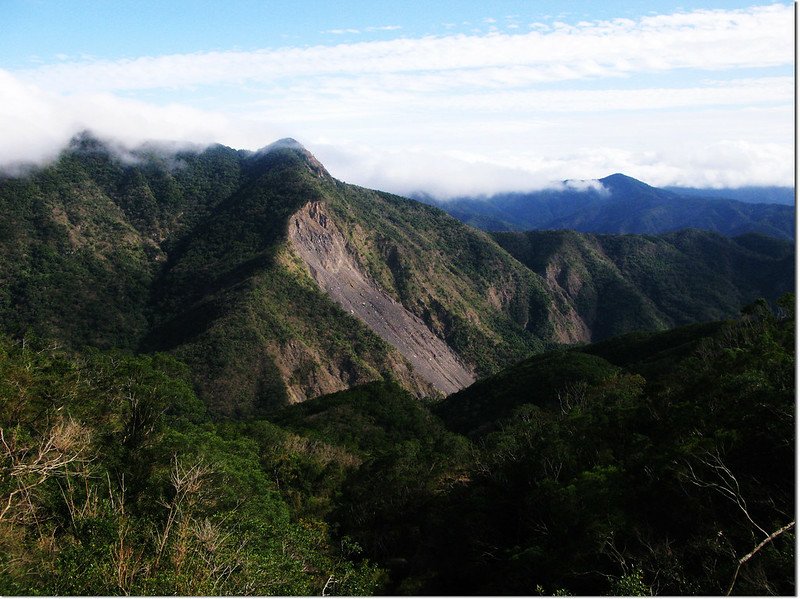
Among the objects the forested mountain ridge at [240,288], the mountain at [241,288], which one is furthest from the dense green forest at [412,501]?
the forested mountain ridge at [240,288]

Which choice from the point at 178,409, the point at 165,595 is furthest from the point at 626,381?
the point at 165,595

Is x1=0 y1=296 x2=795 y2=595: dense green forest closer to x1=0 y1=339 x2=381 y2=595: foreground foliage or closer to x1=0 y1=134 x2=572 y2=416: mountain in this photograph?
x1=0 y1=339 x2=381 y2=595: foreground foliage

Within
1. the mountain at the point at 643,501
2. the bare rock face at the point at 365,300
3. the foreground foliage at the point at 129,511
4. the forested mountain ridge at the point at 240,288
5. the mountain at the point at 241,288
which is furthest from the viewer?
the bare rock face at the point at 365,300

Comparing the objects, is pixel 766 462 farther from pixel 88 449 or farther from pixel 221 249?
pixel 221 249

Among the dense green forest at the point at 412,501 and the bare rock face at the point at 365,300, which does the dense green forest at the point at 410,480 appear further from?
the bare rock face at the point at 365,300

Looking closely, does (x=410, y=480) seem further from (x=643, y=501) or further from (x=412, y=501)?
(x=643, y=501)

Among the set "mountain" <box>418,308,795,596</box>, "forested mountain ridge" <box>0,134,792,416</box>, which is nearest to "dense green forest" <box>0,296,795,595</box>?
"mountain" <box>418,308,795,596</box>

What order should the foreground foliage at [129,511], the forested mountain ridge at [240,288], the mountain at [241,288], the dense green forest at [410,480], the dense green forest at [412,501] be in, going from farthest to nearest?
the mountain at [241,288] < the forested mountain ridge at [240,288] < the dense green forest at [410,480] < the dense green forest at [412,501] < the foreground foliage at [129,511]
